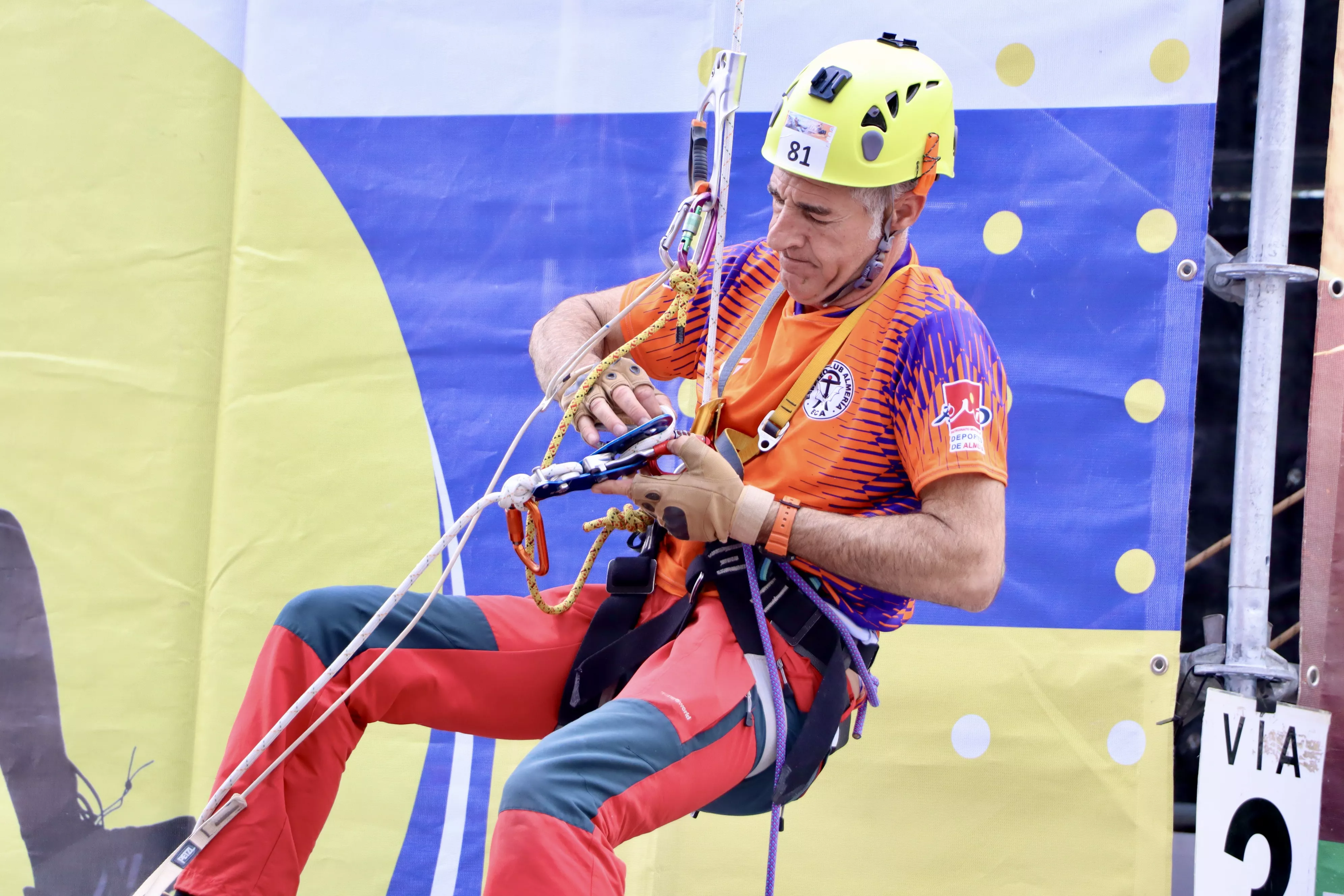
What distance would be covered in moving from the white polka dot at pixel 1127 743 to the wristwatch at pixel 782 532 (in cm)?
123

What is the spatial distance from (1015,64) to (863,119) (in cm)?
103

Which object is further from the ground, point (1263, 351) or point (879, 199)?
point (879, 199)

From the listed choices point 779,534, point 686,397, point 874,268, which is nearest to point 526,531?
point 779,534

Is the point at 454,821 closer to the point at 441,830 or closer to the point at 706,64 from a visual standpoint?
the point at 441,830

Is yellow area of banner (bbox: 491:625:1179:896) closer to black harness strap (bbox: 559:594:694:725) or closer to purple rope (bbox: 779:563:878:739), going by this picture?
purple rope (bbox: 779:563:878:739)

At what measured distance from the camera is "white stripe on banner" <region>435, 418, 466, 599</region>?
2.84 meters

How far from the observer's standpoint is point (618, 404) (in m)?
1.88

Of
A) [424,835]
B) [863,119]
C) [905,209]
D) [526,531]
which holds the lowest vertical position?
[424,835]

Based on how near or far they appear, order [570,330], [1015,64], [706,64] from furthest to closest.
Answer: [706,64], [1015,64], [570,330]

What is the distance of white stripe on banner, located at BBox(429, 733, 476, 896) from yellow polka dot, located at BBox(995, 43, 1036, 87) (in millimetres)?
2084

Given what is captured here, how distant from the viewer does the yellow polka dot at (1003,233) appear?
2.61m

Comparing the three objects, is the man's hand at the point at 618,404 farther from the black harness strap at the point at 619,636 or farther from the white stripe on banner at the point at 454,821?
the white stripe on banner at the point at 454,821

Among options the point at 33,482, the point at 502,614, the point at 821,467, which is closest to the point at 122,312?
the point at 33,482

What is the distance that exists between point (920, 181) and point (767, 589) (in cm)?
75
